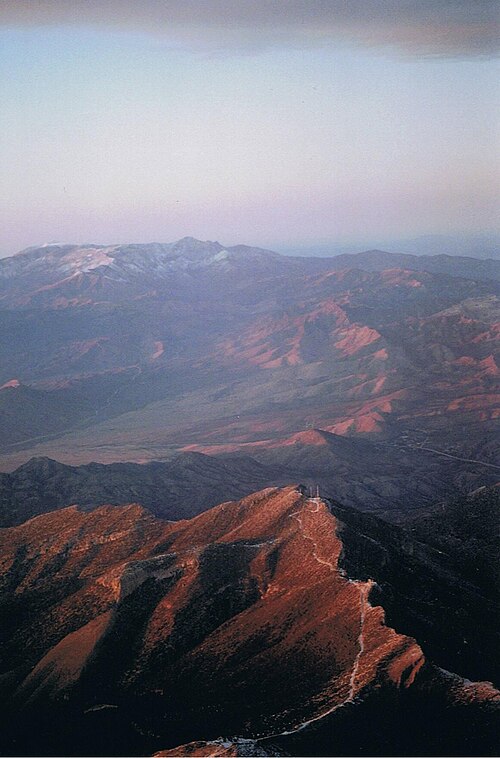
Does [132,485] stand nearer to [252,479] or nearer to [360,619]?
[252,479]

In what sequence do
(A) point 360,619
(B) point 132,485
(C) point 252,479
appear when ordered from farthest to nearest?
(C) point 252,479
(B) point 132,485
(A) point 360,619

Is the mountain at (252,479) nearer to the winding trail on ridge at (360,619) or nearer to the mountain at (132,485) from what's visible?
the mountain at (132,485)

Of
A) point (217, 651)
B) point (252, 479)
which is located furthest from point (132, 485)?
point (217, 651)

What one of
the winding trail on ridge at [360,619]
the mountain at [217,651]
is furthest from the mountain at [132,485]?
the winding trail on ridge at [360,619]

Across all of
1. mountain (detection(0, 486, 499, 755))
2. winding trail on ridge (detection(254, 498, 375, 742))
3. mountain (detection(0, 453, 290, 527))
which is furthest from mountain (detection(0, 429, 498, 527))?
mountain (detection(0, 486, 499, 755))

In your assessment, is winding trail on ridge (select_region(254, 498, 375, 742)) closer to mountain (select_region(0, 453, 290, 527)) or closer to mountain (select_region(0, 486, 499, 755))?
mountain (select_region(0, 486, 499, 755))

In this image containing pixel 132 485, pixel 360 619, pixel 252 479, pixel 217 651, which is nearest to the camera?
pixel 360 619

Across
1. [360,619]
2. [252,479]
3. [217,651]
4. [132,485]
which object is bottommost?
[252,479]

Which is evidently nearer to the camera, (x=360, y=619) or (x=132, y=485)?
(x=360, y=619)

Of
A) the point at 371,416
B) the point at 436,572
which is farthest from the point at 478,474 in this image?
the point at 436,572
